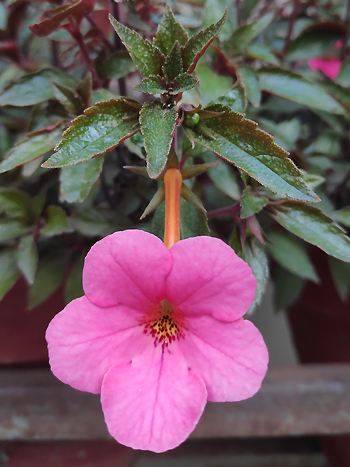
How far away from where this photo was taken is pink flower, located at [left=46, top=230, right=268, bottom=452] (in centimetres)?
38

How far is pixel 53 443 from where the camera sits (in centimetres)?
85

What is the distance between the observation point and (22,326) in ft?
2.38

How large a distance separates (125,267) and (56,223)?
0.69 feet

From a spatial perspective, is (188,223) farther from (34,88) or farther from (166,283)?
(34,88)

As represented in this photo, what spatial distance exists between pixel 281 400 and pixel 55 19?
519 millimetres

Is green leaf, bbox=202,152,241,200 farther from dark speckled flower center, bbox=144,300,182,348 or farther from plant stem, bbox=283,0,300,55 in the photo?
plant stem, bbox=283,0,300,55

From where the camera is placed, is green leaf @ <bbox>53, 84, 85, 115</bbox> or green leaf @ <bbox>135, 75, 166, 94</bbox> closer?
green leaf @ <bbox>135, 75, 166, 94</bbox>

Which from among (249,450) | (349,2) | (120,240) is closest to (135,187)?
(120,240)

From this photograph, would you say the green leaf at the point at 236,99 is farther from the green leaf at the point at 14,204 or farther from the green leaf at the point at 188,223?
the green leaf at the point at 14,204

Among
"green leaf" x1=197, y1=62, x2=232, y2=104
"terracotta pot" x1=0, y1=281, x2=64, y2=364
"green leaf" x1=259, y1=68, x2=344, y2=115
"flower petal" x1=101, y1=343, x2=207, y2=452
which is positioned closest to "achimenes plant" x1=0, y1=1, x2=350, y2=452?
"flower petal" x1=101, y1=343, x2=207, y2=452

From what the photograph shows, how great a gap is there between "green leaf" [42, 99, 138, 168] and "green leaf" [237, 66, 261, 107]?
19cm

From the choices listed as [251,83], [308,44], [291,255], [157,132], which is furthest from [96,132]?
[308,44]

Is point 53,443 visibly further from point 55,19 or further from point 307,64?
point 307,64

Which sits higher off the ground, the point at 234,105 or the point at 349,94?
the point at 234,105
